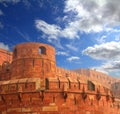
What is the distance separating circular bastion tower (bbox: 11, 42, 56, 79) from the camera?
24000mm

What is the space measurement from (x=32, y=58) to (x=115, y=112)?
383 inches

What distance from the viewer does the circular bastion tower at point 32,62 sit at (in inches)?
945

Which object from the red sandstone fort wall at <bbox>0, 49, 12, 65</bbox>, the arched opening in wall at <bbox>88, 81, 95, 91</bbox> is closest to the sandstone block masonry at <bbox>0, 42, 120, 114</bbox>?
the arched opening in wall at <bbox>88, 81, 95, 91</bbox>

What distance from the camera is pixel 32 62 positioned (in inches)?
963

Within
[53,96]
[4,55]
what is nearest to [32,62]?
[53,96]

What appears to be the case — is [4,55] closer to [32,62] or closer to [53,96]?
[32,62]

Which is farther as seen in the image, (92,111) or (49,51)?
(49,51)

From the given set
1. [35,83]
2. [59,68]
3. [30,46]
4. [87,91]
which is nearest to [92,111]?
[87,91]

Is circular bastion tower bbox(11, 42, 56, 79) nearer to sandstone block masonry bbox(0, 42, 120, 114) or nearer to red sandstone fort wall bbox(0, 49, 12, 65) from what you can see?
sandstone block masonry bbox(0, 42, 120, 114)

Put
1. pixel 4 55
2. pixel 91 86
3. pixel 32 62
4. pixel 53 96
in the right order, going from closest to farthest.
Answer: pixel 53 96 → pixel 91 86 → pixel 32 62 → pixel 4 55

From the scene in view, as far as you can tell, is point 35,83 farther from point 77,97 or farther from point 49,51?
point 49,51

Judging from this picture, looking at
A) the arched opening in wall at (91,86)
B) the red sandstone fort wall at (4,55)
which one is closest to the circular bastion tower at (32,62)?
the arched opening in wall at (91,86)

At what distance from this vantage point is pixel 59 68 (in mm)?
35844

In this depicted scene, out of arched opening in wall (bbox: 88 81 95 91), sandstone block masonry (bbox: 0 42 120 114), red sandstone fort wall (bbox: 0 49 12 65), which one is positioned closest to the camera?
sandstone block masonry (bbox: 0 42 120 114)
